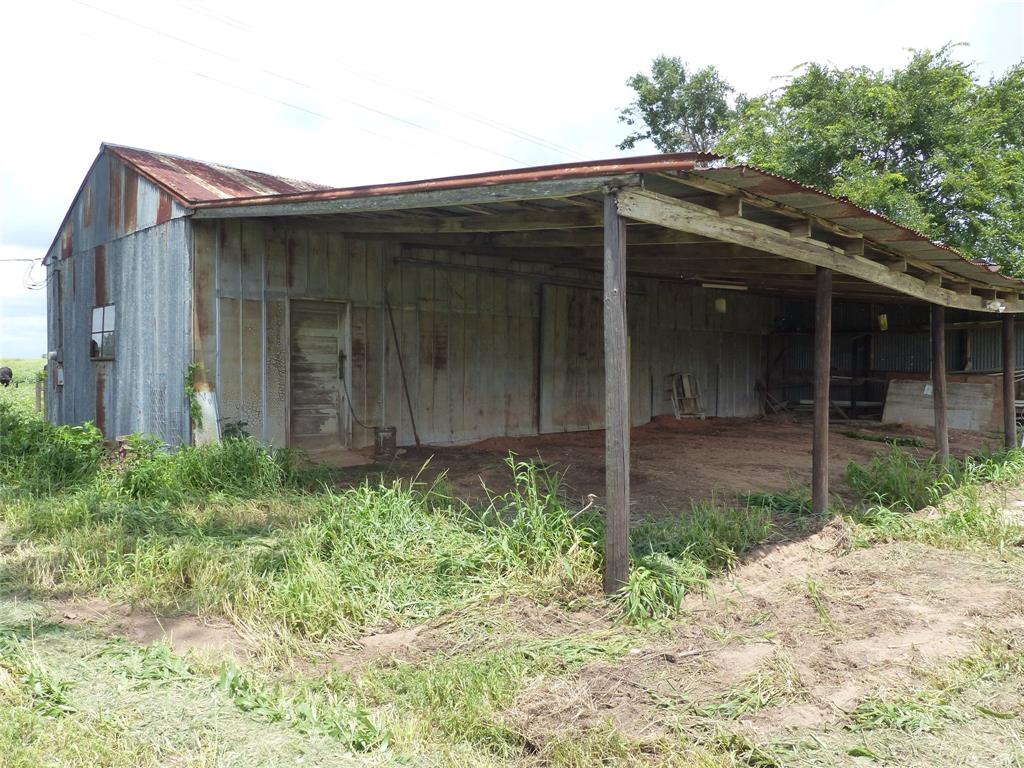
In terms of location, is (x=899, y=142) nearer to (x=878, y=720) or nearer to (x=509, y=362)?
(x=509, y=362)

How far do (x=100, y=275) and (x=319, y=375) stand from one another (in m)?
3.55

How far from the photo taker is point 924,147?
1717 cm

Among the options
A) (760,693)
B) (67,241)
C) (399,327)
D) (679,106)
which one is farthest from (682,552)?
(679,106)

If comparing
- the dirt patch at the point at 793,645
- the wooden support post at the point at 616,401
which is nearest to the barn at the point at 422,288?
the wooden support post at the point at 616,401

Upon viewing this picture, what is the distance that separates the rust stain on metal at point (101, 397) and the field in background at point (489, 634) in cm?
319

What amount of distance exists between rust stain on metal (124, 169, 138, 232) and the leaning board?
12.8m

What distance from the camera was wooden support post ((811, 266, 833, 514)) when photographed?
647 cm

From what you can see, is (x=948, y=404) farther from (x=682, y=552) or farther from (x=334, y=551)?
(x=334, y=551)

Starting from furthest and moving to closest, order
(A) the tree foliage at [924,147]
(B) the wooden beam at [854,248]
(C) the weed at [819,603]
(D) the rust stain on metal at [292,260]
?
(A) the tree foliage at [924,147]
(D) the rust stain on metal at [292,260]
(B) the wooden beam at [854,248]
(C) the weed at [819,603]

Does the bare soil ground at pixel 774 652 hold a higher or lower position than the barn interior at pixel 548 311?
lower

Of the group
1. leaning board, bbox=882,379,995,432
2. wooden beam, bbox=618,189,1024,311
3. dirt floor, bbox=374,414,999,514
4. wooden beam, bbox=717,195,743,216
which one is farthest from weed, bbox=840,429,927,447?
wooden beam, bbox=717,195,743,216

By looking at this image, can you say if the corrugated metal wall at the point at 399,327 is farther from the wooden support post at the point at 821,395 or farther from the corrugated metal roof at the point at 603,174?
the wooden support post at the point at 821,395

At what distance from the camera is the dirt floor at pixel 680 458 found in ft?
24.7

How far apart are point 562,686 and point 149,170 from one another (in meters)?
7.81
